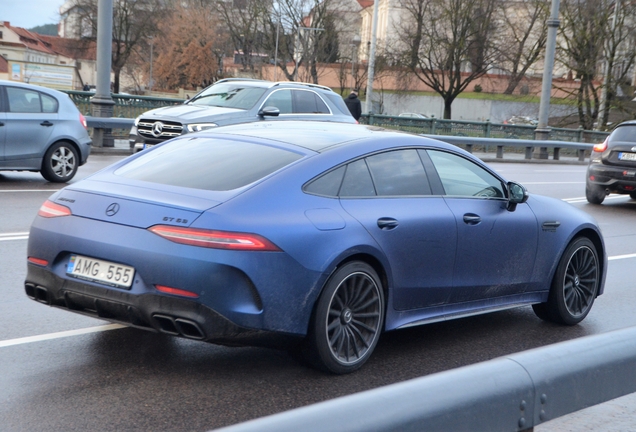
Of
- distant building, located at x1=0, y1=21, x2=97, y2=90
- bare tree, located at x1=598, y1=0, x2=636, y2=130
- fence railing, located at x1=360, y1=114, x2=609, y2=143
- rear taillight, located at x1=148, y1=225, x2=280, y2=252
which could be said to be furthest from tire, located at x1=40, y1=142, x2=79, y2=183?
distant building, located at x1=0, y1=21, x2=97, y2=90

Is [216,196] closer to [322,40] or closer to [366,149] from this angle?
[366,149]

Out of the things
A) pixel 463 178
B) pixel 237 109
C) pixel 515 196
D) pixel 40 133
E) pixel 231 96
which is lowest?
pixel 40 133

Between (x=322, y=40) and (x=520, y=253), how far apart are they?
66.5m

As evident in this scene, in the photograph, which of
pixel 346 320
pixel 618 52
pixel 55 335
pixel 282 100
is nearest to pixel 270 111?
pixel 282 100

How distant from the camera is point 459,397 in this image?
2.79m

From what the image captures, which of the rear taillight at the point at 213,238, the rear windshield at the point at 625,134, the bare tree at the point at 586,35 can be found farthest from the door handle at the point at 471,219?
the bare tree at the point at 586,35

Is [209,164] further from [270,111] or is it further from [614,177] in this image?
[614,177]

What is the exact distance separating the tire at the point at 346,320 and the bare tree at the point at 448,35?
189ft

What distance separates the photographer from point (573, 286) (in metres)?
7.11

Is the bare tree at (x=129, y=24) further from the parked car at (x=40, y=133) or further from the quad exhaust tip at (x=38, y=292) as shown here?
the quad exhaust tip at (x=38, y=292)

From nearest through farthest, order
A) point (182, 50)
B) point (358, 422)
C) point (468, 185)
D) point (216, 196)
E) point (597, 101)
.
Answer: point (358, 422) → point (216, 196) → point (468, 185) → point (597, 101) → point (182, 50)

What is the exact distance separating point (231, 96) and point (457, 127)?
19.2 meters

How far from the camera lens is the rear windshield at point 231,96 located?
16.6 metres

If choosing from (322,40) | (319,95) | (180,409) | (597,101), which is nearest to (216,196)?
(180,409)
